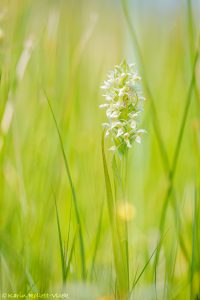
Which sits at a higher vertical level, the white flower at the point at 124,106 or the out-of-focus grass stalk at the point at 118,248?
the white flower at the point at 124,106

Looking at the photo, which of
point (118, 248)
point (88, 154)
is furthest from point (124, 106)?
point (88, 154)

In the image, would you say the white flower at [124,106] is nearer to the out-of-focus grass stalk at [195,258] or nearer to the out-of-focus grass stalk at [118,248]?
the out-of-focus grass stalk at [118,248]

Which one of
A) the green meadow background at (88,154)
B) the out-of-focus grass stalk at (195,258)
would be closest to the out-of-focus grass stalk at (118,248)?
the green meadow background at (88,154)

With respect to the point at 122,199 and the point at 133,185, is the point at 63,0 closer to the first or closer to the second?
the point at 133,185

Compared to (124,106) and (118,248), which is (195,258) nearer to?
(118,248)

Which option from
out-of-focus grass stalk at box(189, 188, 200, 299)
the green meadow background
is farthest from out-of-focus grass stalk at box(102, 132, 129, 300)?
out-of-focus grass stalk at box(189, 188, 200, 299)
